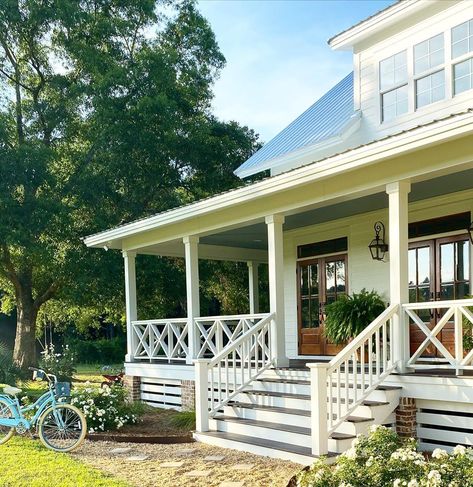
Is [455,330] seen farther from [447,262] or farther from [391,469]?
[447,262]

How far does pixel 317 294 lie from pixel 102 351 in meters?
21.4

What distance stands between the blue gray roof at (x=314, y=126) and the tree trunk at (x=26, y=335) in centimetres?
1105

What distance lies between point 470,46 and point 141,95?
14.5 metres

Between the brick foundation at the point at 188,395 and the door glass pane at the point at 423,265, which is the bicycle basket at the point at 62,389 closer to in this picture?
the brick foundation at the point at 188,395

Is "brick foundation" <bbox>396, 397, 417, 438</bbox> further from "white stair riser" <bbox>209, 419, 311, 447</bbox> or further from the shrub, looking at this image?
the shrub

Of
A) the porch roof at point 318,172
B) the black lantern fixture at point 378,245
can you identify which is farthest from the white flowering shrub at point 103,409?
the black lantern fixture at point 378,245

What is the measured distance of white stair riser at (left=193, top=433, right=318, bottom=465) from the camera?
24.3 ft

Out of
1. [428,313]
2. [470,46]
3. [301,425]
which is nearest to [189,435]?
[301,425]

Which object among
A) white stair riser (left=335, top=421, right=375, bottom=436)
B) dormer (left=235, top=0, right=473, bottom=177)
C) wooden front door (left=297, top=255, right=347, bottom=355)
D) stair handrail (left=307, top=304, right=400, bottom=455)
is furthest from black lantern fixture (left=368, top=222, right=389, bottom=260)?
white stair riser (left=335, top=421, right=375, bottom=436)

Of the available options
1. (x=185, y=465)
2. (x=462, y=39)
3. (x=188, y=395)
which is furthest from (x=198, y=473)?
(x=462, y=39)

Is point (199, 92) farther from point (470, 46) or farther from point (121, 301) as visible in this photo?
point (470, 46)

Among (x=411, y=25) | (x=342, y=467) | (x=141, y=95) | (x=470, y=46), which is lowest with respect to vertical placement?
(x=342, y=467)

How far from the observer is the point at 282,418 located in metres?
8.62

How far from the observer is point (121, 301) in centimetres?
2252
